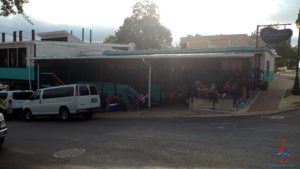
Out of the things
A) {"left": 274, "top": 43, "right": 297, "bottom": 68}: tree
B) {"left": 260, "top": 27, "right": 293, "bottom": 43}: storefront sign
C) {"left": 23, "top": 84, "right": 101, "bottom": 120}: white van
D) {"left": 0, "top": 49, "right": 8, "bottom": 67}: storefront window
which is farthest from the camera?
{"left": 274, "top": 43, "right": 297, "bottom": 68}: tree

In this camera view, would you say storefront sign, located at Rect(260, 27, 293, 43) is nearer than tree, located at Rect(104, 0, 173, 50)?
Yes

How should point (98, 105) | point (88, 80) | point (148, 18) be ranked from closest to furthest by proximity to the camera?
point (98, 105) < point (88, 80) < point (148, 18)

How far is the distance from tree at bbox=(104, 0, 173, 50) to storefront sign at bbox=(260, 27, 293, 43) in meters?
36.3

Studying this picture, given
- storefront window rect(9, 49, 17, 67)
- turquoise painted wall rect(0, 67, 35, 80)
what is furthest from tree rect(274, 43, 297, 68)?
storefront window rect(9, 49, 17, 67)

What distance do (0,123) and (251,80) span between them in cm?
1521

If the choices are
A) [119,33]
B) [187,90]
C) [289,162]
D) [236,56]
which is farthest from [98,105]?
[119,33]

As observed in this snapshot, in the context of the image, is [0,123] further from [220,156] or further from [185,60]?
[185,60]

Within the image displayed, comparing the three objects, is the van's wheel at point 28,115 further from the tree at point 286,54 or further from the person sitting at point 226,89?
the tree at point 286,54

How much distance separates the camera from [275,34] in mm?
20266

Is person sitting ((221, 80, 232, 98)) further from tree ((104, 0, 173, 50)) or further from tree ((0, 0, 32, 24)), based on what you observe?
tree ((104, 0, 173, 50))

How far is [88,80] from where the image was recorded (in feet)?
78.1

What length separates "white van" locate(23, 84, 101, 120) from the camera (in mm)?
16891
